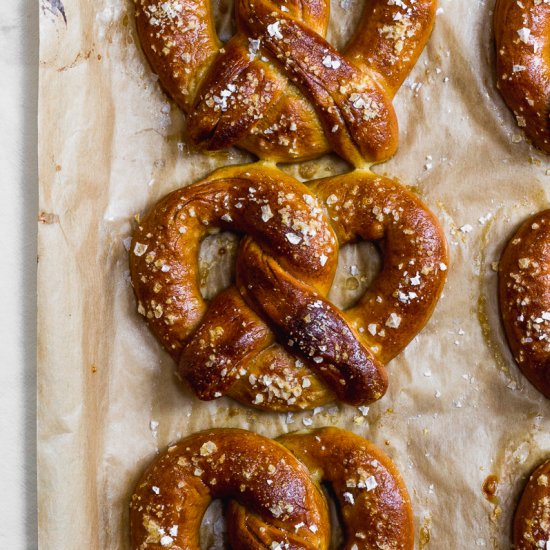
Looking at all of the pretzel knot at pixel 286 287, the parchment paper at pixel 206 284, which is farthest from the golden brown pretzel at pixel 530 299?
the pretzel knot at pixel 286 287

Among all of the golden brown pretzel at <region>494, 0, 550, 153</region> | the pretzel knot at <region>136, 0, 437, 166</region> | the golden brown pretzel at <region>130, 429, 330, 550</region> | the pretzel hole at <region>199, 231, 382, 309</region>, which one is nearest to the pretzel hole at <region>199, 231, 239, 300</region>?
the pretzel hole at <region>199, 231, 382, 309</region>

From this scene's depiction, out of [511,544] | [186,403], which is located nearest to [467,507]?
[511,544]

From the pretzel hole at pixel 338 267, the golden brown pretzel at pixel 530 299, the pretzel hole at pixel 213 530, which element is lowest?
the pretzel hole at pixel 213 530

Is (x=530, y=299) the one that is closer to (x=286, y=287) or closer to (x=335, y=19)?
(x=286, y=287)

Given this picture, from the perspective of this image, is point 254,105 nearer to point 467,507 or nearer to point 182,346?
point 182,346

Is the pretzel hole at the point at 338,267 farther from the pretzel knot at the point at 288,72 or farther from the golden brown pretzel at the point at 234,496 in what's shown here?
the golden brown pretzel at the point at 234,496

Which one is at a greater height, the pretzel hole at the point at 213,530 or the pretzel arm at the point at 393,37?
Result: the pretzel arm at the point at 393,37

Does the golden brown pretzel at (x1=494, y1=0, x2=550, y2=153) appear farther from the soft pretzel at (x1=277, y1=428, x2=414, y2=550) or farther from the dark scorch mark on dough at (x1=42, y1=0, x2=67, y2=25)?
the dark scorch mark on dough at (x1=42, y1=0, x2=67, y2=25)
